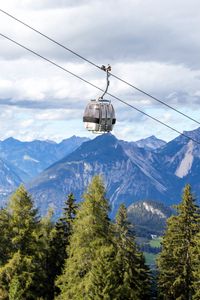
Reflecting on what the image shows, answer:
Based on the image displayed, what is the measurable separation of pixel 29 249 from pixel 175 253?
562 inches

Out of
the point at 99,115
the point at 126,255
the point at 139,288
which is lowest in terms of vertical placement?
the point at 99,115

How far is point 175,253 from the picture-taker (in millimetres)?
55656

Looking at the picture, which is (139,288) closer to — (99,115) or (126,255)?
(126,255)

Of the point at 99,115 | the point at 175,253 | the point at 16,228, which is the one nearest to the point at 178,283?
the point at 175,253

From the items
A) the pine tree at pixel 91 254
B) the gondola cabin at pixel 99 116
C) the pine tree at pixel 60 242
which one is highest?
the pine tree at pixel 60 242

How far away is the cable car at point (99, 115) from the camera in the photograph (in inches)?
818

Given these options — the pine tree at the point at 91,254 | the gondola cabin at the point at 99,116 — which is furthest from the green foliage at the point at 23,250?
the gondola cabin at the point at 99,116

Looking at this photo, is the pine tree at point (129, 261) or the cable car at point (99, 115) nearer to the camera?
the cable car at point (99, 115)

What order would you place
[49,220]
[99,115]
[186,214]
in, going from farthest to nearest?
[49,220] < [186,214] < [99,115]

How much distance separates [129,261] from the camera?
55.6 metres

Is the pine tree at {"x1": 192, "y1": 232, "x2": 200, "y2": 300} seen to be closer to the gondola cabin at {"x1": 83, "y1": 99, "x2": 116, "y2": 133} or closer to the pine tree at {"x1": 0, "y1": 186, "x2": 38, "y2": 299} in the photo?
the pine tree at {"x1": 0, "y1": 186, "x2": 38, "y2": 299}

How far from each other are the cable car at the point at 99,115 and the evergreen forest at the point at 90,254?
24.7m

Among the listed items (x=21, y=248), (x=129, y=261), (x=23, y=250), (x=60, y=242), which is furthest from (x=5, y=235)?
(x=129, y=261)

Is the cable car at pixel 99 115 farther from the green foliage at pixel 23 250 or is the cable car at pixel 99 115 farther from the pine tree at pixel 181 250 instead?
the pine tree at pixel 181 250
